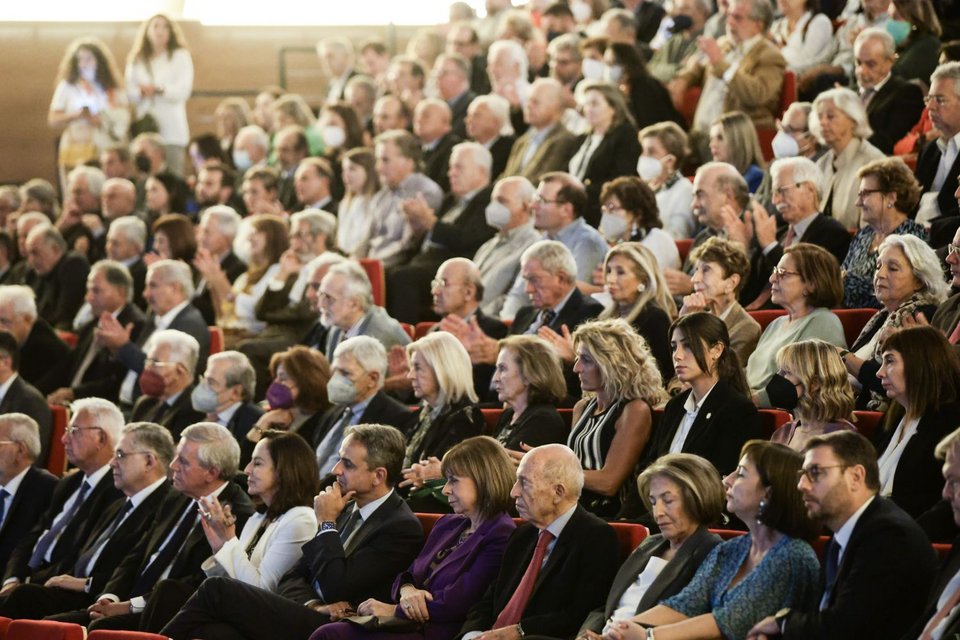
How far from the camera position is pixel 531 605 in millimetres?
4027

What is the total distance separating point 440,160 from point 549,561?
4268 millimetres

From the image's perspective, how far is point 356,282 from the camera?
6168 mm

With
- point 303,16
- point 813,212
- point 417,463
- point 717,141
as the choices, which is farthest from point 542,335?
point 303,16

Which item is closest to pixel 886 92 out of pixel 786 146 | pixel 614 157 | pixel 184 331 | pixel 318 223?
pixel 786 146

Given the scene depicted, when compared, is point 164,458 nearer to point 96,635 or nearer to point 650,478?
point 96,635

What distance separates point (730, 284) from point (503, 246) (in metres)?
1.75

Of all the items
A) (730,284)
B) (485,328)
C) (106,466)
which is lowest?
(106,466)

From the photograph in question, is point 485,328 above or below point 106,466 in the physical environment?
above

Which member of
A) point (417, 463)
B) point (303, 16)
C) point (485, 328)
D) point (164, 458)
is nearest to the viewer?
point (417, 463)

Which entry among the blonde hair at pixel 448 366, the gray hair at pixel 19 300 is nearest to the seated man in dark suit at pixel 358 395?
the blonde hair at pixel 448 366

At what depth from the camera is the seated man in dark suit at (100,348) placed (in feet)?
22.9

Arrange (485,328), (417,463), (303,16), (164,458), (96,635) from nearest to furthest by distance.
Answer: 1. (96,635)
2. (417,463)
3. (164,458)
4. (485,328)
5. (303,16)

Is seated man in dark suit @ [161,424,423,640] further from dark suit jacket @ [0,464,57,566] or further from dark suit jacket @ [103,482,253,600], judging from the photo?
dark suit jacket @ [0,464,57,566]

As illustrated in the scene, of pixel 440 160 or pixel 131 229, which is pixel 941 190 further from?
pixel 131 229
